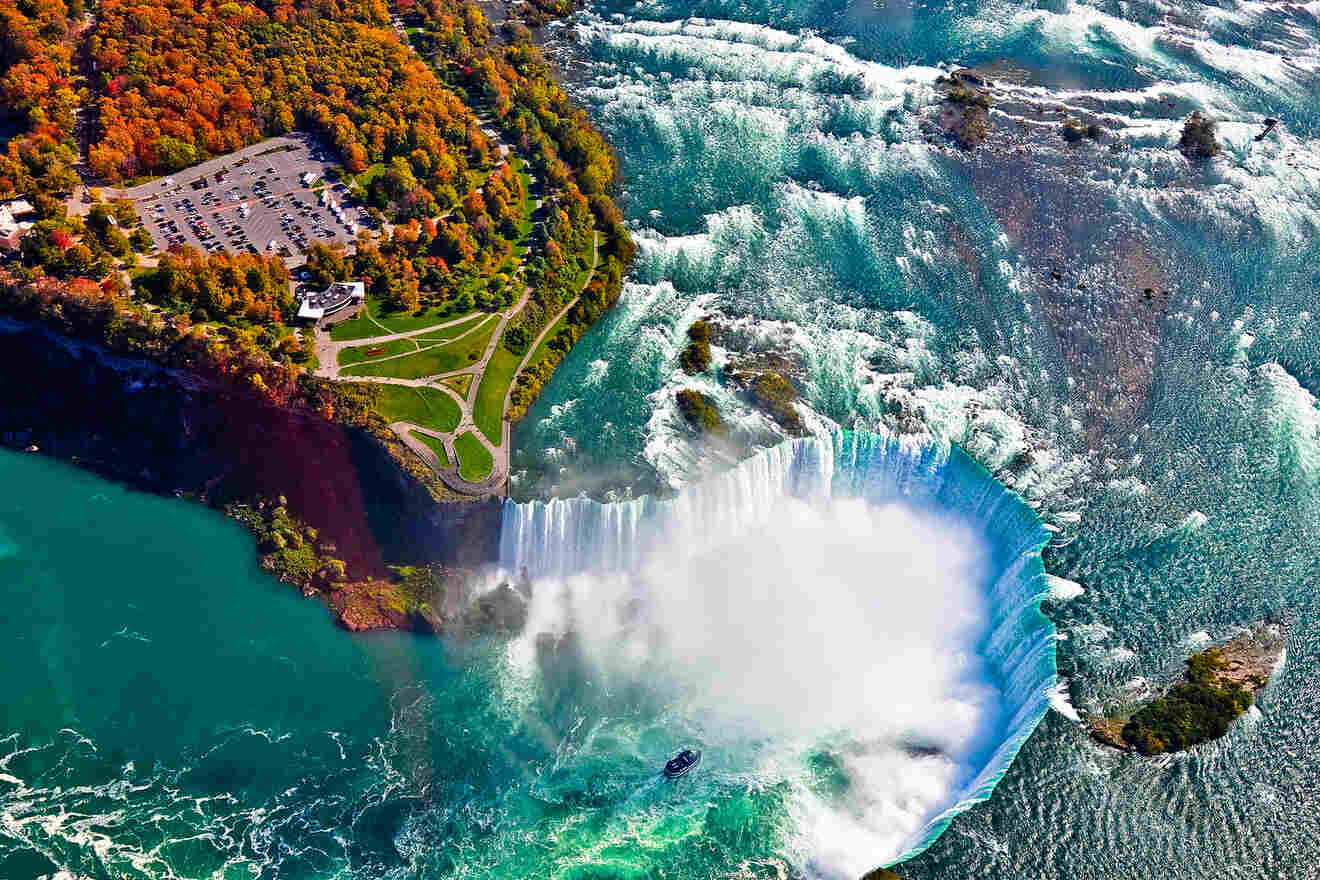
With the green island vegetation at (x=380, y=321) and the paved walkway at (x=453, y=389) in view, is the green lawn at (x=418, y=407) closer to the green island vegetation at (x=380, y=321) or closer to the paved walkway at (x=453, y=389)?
the paved walkway at (x=453, y=389)

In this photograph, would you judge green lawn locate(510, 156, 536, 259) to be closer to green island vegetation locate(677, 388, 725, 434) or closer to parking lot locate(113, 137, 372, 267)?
parking lot locate(113, 137, 372, 267)

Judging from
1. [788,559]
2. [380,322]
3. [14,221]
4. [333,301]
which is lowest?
[788,559]

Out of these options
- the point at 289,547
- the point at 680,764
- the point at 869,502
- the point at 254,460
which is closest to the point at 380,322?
the point at 254,460

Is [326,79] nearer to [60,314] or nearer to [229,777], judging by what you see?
[60,314]

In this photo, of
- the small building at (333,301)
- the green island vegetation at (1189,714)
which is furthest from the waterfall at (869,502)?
the small building at (333,301)

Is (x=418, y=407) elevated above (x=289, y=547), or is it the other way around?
(x=418, y=407)

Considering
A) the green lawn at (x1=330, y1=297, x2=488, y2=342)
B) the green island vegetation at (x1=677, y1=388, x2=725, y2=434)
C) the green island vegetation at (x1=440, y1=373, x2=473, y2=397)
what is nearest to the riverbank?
the green island vegetation at (x1=440, y1=373, x2=473, y2=397)

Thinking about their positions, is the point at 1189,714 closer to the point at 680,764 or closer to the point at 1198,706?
the point at 1198,706
